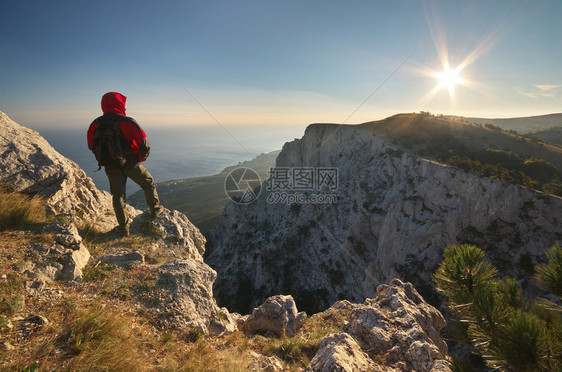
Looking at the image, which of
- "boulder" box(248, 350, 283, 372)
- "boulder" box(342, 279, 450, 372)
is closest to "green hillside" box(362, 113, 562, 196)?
"boulder" box(342, 279, 450, 372)

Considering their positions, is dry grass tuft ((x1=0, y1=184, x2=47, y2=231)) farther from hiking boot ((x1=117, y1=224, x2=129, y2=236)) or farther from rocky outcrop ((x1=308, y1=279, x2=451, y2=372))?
rocky outcrop ((x1=308, y1=279, x2=451, y2=372))

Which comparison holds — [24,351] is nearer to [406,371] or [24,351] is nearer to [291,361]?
[291,361]

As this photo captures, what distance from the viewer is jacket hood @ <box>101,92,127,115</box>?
5.85 m

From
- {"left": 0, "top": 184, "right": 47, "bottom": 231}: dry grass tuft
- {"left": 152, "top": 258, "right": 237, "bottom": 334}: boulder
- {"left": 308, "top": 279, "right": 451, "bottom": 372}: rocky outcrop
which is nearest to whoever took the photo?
{"left": 308, "top": 279, "right": 451, "bottom": 372}: rocky outcrop

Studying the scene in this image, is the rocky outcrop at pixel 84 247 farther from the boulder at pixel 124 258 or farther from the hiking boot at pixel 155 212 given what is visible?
the hiking boot at pixel 155 212

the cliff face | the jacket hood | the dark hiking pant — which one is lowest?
the cliff face

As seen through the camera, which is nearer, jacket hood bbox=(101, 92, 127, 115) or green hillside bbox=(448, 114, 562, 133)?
jacket hood bbox=(101, 92, 127, 115)

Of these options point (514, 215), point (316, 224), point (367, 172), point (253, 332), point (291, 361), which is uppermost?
point (367, 172)

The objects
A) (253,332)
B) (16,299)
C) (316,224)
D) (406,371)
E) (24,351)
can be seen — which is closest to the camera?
(24,351)

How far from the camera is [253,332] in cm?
678

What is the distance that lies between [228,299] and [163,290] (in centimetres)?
3388

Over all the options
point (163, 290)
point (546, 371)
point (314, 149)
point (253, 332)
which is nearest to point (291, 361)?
point (253, 332)

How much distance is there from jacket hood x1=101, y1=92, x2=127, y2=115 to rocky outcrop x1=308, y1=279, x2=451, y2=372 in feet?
26.0

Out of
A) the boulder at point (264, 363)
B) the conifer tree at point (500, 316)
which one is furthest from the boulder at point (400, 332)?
the boulder at point (264, 363)
